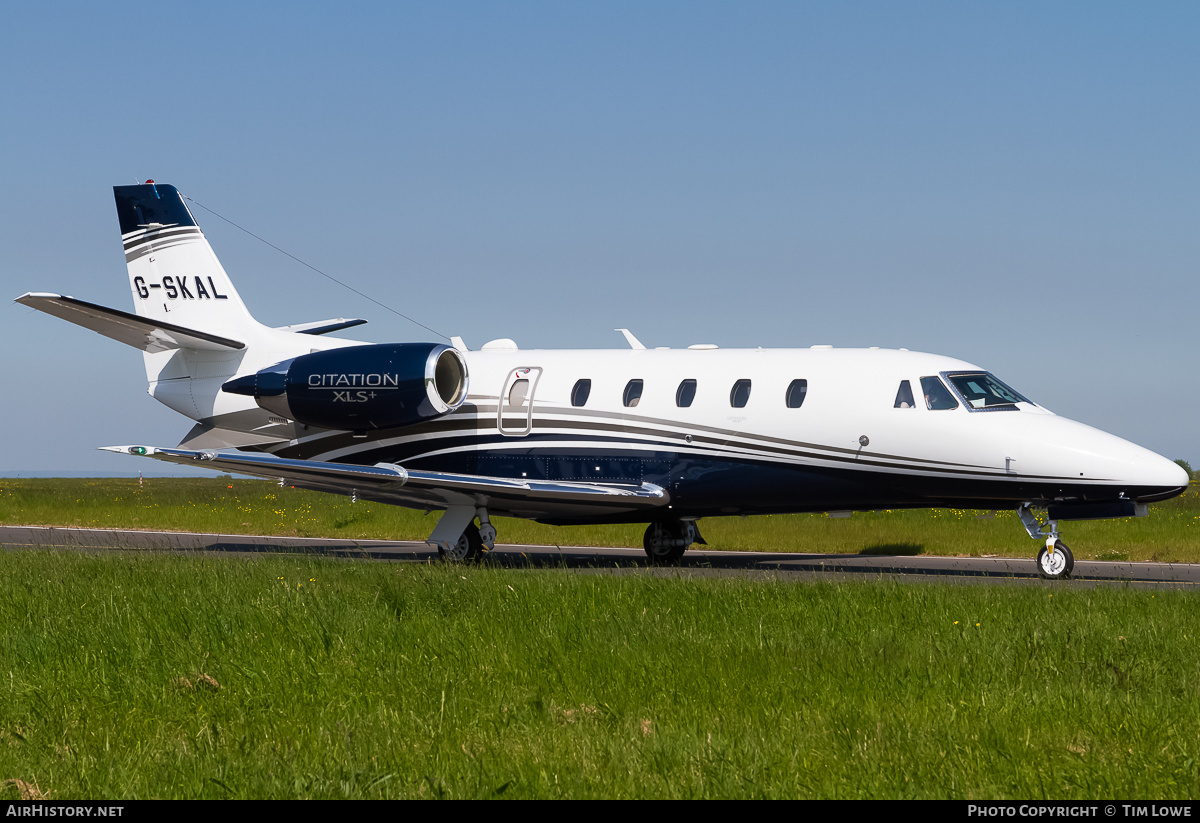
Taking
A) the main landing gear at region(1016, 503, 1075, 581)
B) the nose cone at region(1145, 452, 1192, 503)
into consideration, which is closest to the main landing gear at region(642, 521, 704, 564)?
the main landing gear at region(1016, 503, 1075, 581)

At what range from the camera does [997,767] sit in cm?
606

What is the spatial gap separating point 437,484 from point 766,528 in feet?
31.1

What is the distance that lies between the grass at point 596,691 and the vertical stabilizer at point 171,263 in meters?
11.4

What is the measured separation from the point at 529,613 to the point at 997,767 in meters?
5.47

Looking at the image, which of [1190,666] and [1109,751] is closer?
[1109,751]

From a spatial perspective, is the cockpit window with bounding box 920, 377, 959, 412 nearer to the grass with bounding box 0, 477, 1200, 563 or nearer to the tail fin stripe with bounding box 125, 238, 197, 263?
the grass with bounding box 0, 477, 1200, 563

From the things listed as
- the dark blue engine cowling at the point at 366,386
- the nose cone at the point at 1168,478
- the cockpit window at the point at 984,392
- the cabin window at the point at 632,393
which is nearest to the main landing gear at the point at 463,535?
the dark blue engine cowling at the point at 366,386

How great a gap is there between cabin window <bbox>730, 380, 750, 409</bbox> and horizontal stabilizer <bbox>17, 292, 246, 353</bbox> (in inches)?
390

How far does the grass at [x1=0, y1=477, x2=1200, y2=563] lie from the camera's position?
75.3ft

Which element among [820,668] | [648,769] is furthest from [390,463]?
[648,769]

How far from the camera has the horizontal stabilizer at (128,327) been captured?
19422 millimetres

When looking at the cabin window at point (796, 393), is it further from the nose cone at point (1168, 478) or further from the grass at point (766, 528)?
the nose cone at point (1168, 478)

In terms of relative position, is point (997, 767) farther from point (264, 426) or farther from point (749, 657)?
point (264, 426)

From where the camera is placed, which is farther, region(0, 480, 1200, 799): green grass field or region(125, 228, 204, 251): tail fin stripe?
region(125, 228, 204, 251): tail fin stripe
